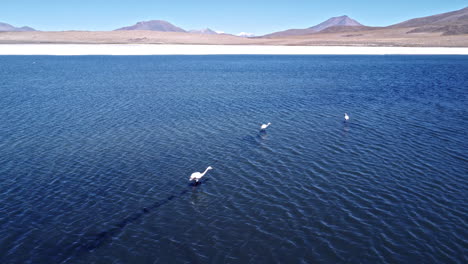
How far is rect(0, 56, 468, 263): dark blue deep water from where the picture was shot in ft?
46.7

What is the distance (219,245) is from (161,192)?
19.3 ft

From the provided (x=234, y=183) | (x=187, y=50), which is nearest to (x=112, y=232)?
(x=234, y=183)

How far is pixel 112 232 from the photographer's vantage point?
A: 1522 cm

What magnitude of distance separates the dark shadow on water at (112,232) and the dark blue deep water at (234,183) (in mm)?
63

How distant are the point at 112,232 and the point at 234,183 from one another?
24.6 ft

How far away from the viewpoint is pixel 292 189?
62.7ft

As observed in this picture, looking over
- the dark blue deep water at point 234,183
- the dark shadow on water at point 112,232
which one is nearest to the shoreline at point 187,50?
the dark blue deep water at point 234,183

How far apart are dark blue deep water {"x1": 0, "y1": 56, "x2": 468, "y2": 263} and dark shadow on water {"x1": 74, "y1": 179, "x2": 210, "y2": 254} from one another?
6 cm

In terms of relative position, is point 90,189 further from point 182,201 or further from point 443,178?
point 443,178

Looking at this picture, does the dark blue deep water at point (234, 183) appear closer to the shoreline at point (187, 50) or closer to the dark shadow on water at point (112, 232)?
the dark shadow on water at point (112, 232)

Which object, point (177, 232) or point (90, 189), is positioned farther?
point (90, 189)

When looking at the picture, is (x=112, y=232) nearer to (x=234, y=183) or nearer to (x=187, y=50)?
(x=234, y=183)

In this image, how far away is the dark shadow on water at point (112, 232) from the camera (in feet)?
46.4

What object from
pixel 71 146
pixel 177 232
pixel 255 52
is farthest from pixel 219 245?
pixel 255 52
